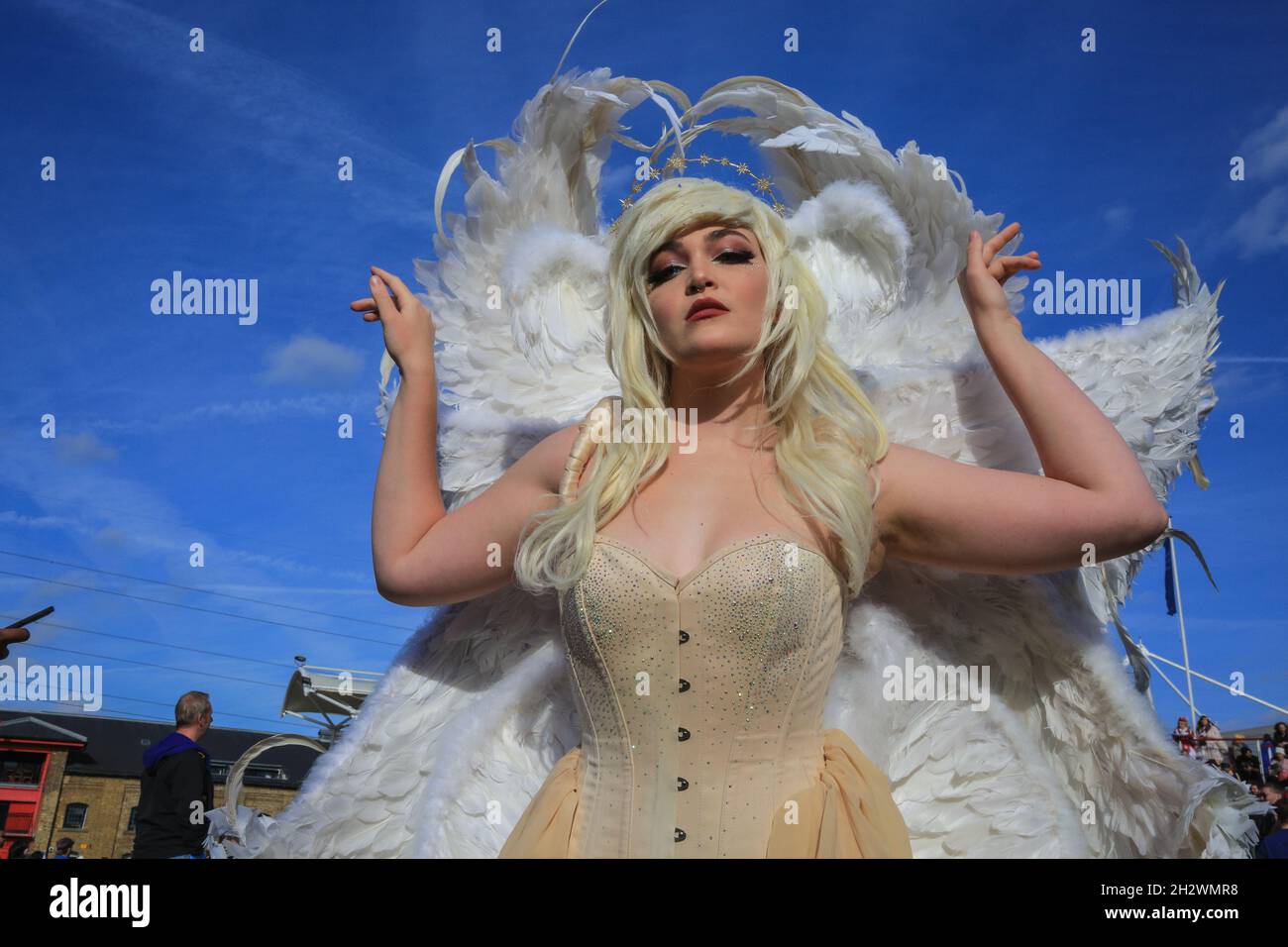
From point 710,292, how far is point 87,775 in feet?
129

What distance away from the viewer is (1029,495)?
2.13 metres

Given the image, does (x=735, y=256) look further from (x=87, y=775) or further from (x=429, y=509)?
(x=87, y=775)

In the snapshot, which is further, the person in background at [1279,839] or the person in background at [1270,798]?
the person in background at [1270,798]

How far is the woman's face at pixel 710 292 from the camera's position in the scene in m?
2.29

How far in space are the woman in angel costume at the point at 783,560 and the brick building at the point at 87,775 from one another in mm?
27485

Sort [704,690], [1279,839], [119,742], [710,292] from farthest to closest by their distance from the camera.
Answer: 1. [119,742]
2. [1279,839]
3. [710,292]
4. [704,690]

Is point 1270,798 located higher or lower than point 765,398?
lower

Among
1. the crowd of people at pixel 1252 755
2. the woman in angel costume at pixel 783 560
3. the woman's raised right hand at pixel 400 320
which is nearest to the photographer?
the woman in angel costume at pixel 783 560

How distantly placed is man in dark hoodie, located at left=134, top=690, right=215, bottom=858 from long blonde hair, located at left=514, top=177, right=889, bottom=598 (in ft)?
9.27

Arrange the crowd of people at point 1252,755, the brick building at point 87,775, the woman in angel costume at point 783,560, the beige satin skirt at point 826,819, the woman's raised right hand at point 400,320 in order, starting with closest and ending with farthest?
the beige satin skirt at point 826,819
the woman in angel costume at point 783,560
the woman's raised right hand at point 400,320
the crowd of people at point 1252,755
the brick building at point 87,775

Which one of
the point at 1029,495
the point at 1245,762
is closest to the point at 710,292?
the point at 1029,495

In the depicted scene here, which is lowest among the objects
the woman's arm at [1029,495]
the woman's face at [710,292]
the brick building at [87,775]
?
the brick building at [87,775]

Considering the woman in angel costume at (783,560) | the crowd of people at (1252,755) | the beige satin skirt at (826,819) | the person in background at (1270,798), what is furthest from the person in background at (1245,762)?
the beige satin skirt at (826,819)

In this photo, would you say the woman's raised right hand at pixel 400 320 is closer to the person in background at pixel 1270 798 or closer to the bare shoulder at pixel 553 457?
the bare shoulder at pixel 553 457
